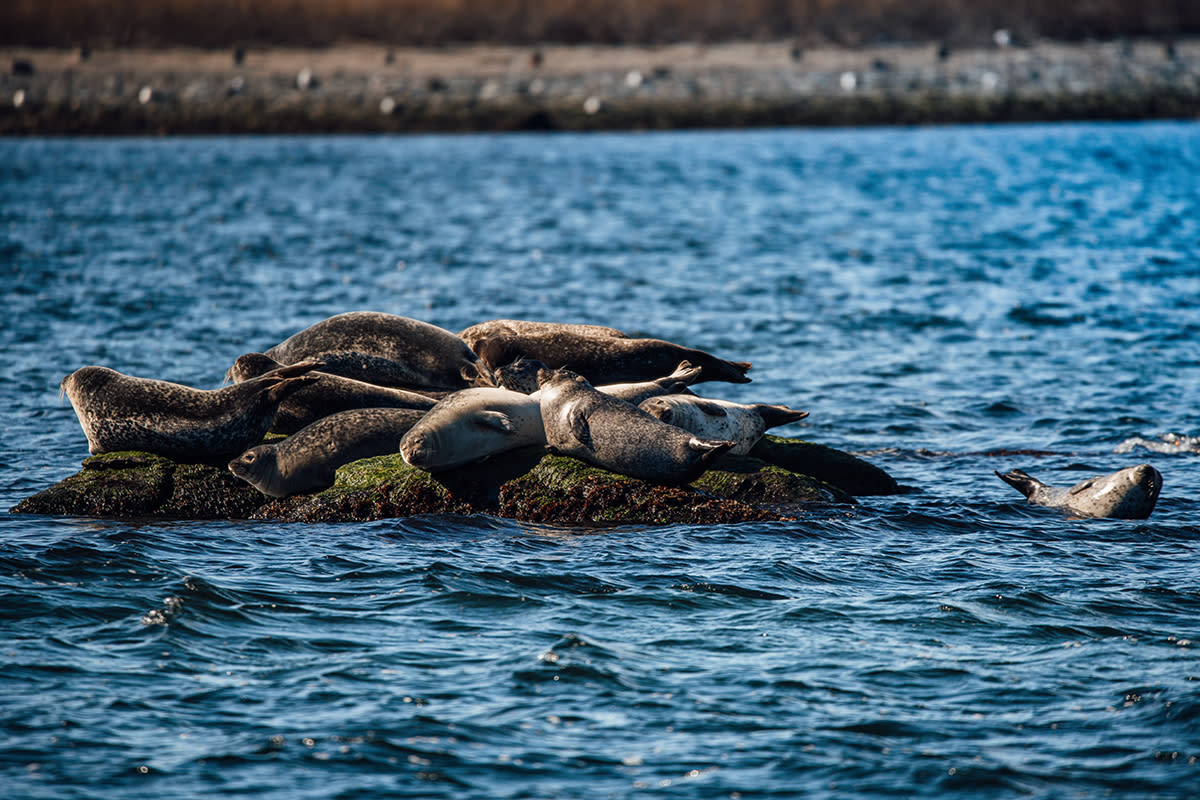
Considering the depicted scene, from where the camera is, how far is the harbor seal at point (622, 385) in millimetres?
9578

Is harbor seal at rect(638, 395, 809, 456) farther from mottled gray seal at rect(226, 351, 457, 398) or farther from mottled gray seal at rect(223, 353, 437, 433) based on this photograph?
mottled gray seal at rect(226, 351, 457, 398)

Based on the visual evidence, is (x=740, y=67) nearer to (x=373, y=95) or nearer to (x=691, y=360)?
(x=373, y=95)

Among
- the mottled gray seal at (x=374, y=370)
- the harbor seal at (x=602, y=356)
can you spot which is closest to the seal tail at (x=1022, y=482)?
the harbor seal at (x=602, y=356)

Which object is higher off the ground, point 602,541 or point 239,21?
point 239,21

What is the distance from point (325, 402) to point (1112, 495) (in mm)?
6146

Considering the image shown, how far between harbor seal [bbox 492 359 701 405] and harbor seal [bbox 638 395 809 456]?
0.25 m

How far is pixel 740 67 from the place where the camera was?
2881 inches

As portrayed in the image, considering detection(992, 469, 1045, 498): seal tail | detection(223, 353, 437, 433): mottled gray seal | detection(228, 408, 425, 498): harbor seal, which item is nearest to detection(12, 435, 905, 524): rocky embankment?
detection(228, 408, 425, 498): harbor seal

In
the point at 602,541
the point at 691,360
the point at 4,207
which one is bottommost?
the point at 602,541

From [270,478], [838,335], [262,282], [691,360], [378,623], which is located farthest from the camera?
[262,282]

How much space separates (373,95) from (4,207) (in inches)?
1381

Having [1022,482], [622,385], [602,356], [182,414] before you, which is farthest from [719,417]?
[182,414]

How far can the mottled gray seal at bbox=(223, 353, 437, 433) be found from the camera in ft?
32.5

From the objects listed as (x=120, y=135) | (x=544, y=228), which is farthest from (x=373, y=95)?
(x=544, y=228)
